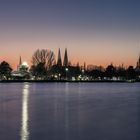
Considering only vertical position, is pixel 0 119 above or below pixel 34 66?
below

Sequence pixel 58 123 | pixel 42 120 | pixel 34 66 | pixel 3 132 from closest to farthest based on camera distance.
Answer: pixel 3 132
pixel 58 123
pixel 42 120
pixel 34 66

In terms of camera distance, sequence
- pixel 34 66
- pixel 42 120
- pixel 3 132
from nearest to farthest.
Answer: pixel 3 132 < pixel 42 120 < pixel 34 66

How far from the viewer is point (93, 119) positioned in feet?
101

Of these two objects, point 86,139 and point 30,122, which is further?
point 30,122

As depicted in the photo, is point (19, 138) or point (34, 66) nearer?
point (19, 138)

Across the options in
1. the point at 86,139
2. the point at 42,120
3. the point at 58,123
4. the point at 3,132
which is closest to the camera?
the point at 86,139

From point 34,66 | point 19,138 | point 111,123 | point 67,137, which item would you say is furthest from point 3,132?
point 34,66

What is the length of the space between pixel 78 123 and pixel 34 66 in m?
161

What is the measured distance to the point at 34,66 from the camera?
187375 millimetres

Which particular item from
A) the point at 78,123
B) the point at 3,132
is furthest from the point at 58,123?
the point at 3,132

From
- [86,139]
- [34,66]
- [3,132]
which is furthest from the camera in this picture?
[34,66]

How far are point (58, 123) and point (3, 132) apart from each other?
581 cm

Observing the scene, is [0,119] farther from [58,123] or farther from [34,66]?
[34,66]

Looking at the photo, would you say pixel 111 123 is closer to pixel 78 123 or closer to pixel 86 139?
pixel 78 123
